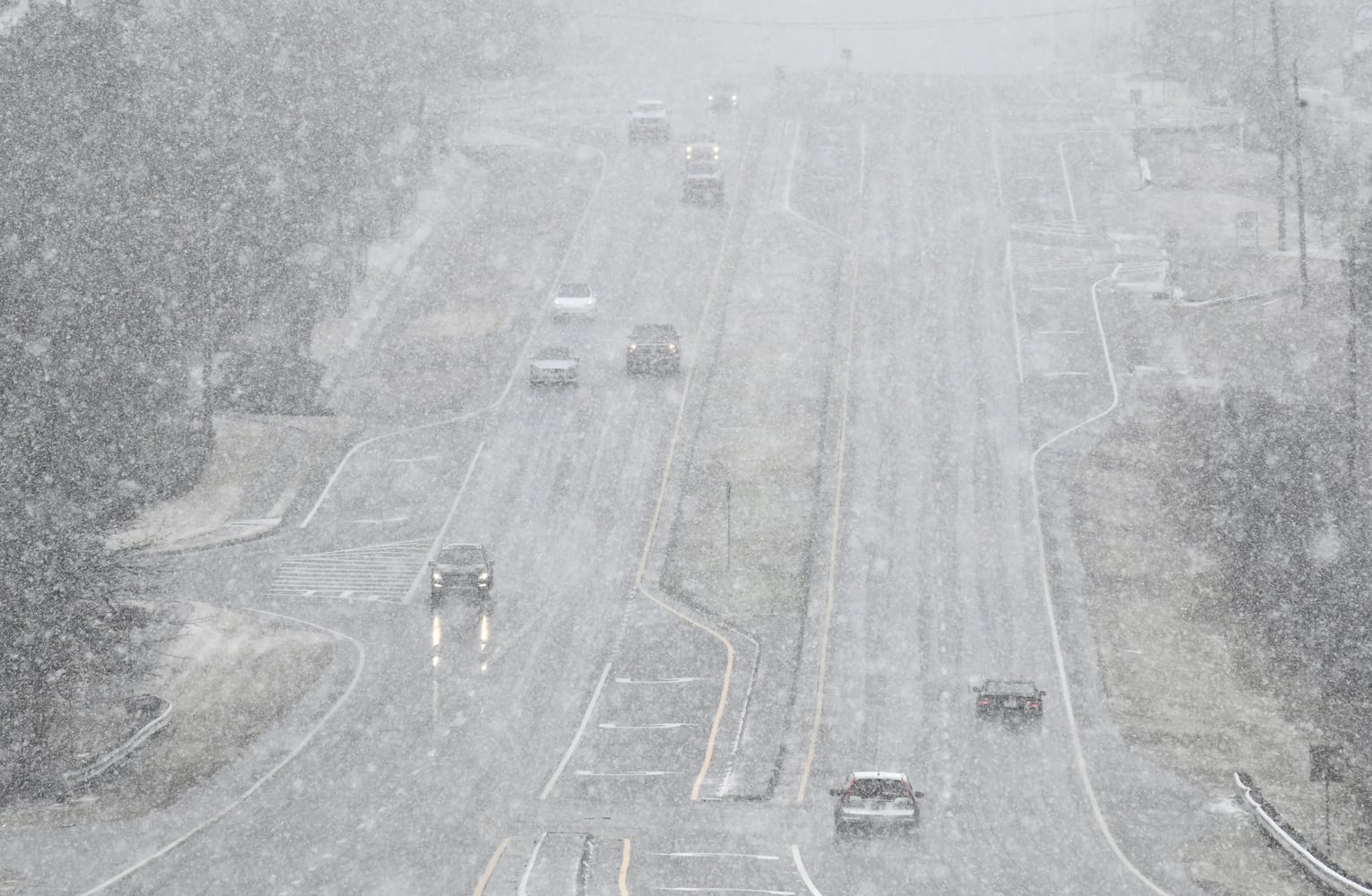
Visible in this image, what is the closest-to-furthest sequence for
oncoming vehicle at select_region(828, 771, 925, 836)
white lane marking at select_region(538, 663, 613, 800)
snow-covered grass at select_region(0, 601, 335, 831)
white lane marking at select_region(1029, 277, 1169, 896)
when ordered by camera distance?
oncoming vehicle at select_region(828, 771, 925, 836) → white lane marking at select_region(1029, 277, 1169, 896) → snow-covered grass at select_region(0, 601, 335, 831) → white lane marking at select_region(538, 663, 613, 800)

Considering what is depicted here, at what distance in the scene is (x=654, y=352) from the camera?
65375 mm

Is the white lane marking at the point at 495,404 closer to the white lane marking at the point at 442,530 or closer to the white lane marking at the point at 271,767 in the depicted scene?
the white lane marking at the point at 442,530

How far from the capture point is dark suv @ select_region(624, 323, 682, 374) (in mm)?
65375

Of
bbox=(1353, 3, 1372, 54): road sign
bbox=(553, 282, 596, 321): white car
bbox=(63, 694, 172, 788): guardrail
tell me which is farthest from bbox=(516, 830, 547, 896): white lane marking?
bbox=(1353, 3, 1372, 54): road sign

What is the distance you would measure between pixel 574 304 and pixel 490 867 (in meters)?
38.8

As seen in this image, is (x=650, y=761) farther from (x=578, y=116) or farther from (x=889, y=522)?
(x=578, y=116)

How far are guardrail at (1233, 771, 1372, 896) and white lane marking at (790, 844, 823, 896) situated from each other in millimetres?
10330

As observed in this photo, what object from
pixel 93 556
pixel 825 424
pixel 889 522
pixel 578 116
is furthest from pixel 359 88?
pixel 93 556

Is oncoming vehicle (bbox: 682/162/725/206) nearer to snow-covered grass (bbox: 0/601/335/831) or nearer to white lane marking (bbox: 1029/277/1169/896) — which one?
white lane marking (bbox: 1029/277/1169/896)

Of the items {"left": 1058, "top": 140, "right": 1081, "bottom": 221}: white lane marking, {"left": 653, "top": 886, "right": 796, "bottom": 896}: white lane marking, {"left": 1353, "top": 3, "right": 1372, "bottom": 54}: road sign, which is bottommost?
{"left": 653, "top": 886, "right": 796, "bottom": 896}: white lane marking

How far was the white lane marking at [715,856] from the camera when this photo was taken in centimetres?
3528

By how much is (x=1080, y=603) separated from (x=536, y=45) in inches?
2841

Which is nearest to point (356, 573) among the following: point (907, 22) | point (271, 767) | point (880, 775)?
point (271, 767)

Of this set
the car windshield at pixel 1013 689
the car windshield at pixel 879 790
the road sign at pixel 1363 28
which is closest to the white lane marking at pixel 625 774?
the car windshield at pixel 879 790
